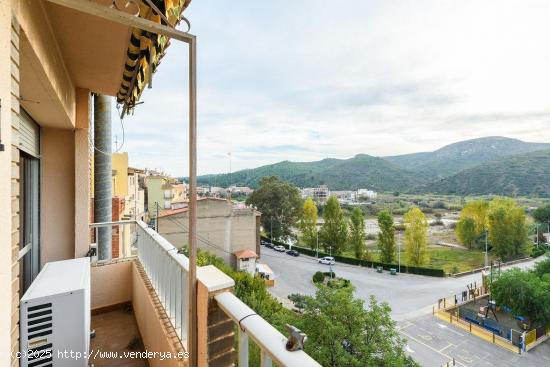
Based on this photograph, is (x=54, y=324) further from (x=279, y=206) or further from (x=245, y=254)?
(x=279, y=206)

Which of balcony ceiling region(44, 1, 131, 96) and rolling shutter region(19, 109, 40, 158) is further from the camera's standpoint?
rolling shutter region(19, 109, 40, 158)

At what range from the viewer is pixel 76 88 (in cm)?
285

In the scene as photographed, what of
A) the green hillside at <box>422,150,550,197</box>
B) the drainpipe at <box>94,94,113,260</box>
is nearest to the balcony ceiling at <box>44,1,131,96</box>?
the drainpipe at <box>94,94,113,260</box>

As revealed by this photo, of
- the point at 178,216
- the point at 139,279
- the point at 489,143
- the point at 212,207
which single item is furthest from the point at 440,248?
the point at 489,143

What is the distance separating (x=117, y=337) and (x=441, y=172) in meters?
90.0

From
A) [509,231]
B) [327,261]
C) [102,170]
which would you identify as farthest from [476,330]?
[509,231]

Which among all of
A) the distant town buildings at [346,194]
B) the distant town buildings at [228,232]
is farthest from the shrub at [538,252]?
the distant town buildings at [346,194]

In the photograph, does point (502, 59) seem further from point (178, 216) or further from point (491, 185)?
point (491, 185)

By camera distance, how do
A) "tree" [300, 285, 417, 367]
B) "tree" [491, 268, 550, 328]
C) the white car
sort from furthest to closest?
1. the white car
2. "tree" [491, 268, 550, 328]
3. "tree" [300, 285, 417, 367]

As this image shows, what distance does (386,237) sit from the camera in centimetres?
2055

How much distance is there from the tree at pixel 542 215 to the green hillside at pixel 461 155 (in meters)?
42.2

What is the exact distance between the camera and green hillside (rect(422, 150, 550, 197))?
46594mm

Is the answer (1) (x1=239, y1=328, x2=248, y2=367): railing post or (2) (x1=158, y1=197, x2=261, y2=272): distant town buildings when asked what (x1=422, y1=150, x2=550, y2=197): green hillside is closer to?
(2) (x1=158, y1=197, x2=261, y2=272): distant town buildings

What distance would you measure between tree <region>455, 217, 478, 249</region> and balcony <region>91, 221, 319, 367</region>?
30.1 m
